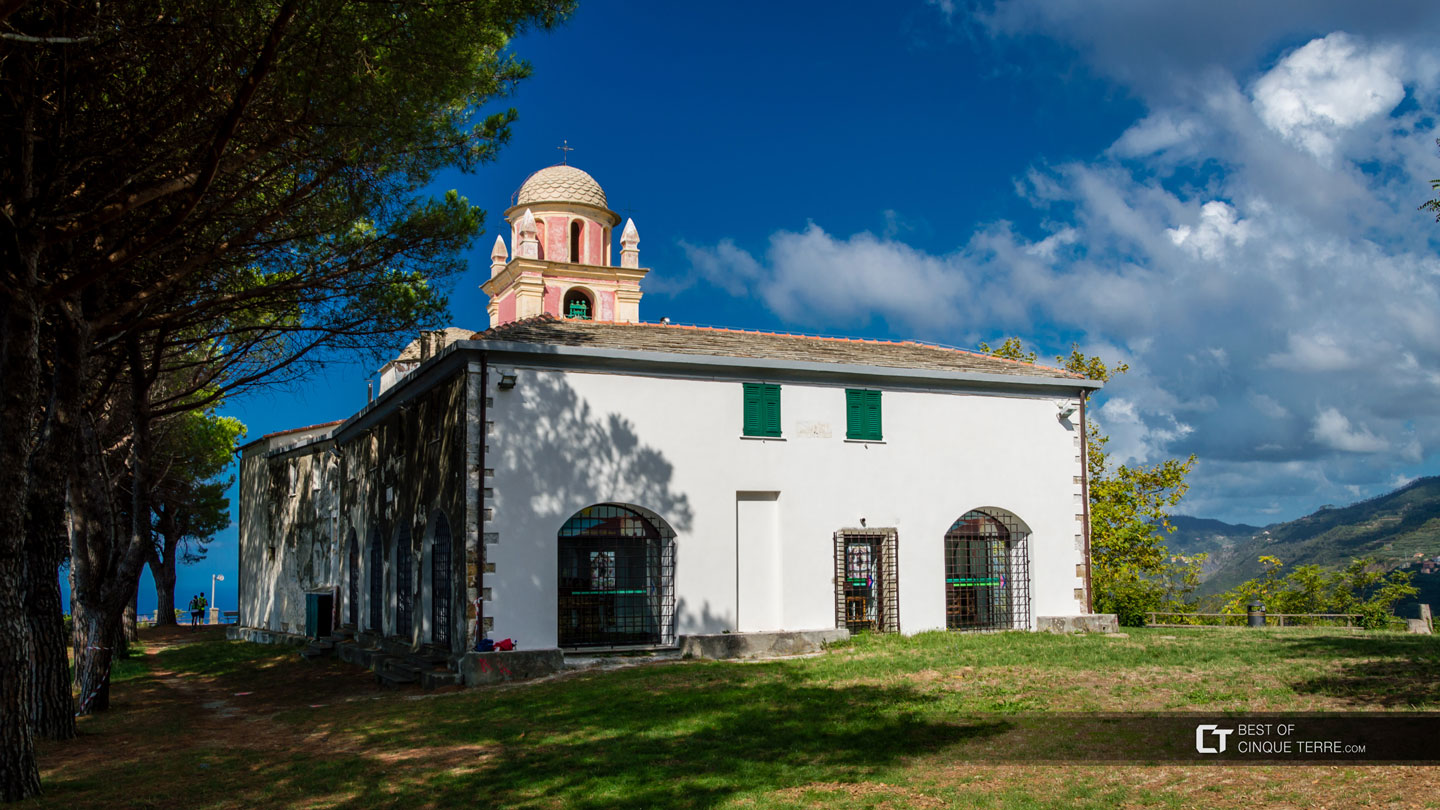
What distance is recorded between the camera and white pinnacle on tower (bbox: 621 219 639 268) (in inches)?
1699

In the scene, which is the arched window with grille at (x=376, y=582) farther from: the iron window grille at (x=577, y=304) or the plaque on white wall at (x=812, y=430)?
the iron window grille at (x=577, y=304)

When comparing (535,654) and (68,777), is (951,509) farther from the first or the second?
(68,777)

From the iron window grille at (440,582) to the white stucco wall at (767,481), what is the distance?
7.40 feet

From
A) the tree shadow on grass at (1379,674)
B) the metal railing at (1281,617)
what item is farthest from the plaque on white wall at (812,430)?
the metal railing at (1281,617)

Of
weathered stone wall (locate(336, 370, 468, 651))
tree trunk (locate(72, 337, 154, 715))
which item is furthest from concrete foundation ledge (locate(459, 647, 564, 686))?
tree trunk (locate(72, 337, 154, 715))

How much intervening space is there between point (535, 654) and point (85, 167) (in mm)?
9021

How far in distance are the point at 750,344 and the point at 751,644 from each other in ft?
19.9

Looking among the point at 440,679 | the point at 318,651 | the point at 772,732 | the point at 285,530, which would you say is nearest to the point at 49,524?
the point at 440,679

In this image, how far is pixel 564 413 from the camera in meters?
17.6

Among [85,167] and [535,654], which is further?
[535,654]

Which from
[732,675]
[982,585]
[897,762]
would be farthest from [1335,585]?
[897,762]

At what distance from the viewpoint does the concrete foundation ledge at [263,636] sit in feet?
89.7

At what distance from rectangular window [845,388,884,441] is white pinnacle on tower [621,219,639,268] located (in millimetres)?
24635

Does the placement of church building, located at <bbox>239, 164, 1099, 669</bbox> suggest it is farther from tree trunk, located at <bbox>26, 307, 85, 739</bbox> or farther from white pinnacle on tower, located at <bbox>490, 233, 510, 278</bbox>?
white pinnacle on tower, located at <bbox>490, 233, 510, 278</bbox>
